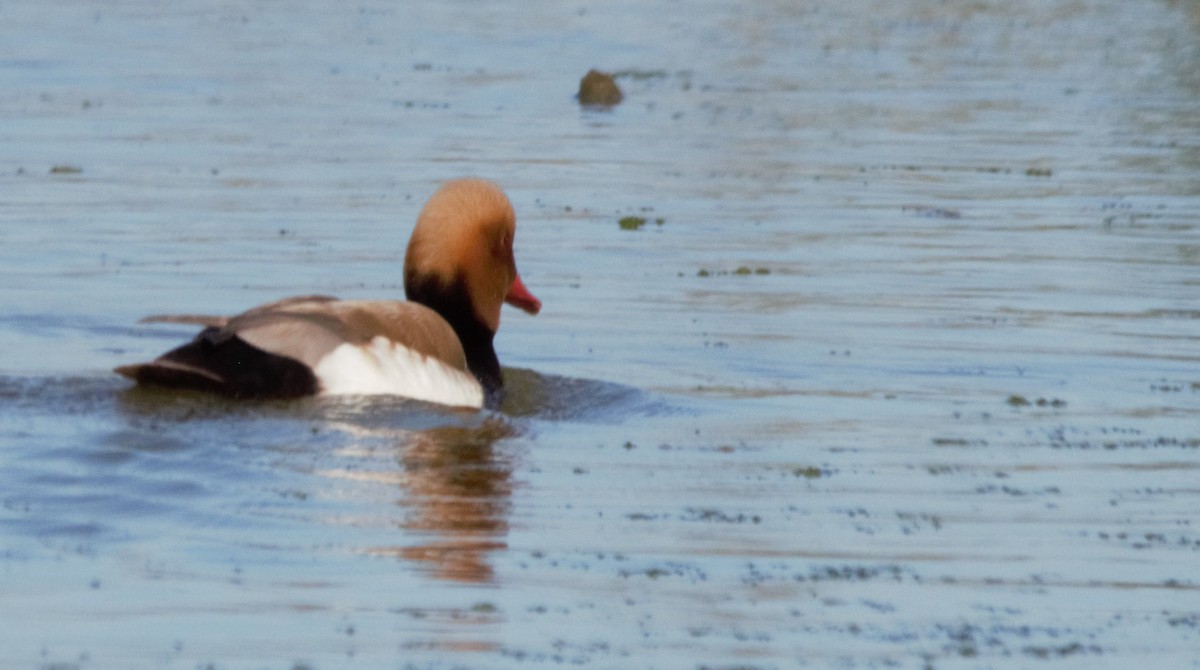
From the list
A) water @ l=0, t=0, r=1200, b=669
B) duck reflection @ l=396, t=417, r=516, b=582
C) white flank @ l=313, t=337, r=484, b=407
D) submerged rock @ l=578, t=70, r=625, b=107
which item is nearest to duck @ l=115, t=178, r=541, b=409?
white flank @ l=313, t=337, r=484, b=407

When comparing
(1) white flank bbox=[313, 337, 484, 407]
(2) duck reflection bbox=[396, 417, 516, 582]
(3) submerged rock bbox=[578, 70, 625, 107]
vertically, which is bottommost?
(2) duck reflection bbox=[396, 417, 516, 582]

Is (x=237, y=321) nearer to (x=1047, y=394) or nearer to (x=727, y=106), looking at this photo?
(x=1047, y=394)

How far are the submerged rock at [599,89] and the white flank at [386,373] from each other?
12399mm

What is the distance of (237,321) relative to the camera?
928 centimetres

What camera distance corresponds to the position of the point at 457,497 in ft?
26.7

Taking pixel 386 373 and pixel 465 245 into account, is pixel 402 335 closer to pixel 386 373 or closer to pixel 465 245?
pixel 386 373

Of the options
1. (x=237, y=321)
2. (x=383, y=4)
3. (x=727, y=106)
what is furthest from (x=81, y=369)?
(x=383, y=4)

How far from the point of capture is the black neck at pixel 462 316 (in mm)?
10352

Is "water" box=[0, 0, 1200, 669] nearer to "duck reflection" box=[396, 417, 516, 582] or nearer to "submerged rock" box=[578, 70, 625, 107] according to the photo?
"duck reflection" box=[396, 417, 516, 582]

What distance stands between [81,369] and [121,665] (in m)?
4.60

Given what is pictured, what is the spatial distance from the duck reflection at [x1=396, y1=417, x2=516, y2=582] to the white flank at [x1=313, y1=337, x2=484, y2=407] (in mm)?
233

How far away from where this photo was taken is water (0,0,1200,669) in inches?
259

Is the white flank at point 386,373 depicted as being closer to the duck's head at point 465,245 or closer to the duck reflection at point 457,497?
the duck reflection at point 457,497

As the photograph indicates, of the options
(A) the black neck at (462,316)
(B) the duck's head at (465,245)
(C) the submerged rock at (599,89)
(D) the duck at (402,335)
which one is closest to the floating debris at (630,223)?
(D) the duck at (402,335)
